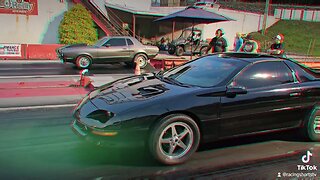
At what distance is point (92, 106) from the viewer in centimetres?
364

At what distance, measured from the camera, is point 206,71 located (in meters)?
4.25

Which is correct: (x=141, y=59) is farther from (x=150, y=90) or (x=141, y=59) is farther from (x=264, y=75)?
(x=150, y=90)

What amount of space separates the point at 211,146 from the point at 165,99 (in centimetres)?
127

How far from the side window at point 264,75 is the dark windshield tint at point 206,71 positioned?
0.14 m

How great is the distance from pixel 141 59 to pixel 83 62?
279 cm

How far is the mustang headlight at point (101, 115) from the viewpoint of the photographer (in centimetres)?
333

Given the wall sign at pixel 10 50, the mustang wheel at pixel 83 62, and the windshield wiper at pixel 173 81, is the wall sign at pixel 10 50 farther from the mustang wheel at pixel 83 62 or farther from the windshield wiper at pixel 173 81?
the windshield wiper at pixel 173 81

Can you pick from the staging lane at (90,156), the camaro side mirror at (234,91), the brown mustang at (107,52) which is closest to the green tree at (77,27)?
the brown mustang at (107,52)

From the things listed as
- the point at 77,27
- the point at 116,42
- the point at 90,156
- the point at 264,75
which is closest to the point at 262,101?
the point at 264,75

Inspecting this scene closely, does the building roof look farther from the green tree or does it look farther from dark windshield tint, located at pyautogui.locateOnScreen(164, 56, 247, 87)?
dark windshield tint, located at pyautogui.locateOnScreen(164, 56, 247, 87)

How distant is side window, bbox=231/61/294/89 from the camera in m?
4.01

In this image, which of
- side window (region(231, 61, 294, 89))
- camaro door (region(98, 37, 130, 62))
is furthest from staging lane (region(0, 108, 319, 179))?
camaro door (region(98, 37, 130, 62))

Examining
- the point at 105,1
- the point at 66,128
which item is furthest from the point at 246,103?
the point at 105,1

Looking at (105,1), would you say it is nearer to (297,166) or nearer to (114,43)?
(114,43)
